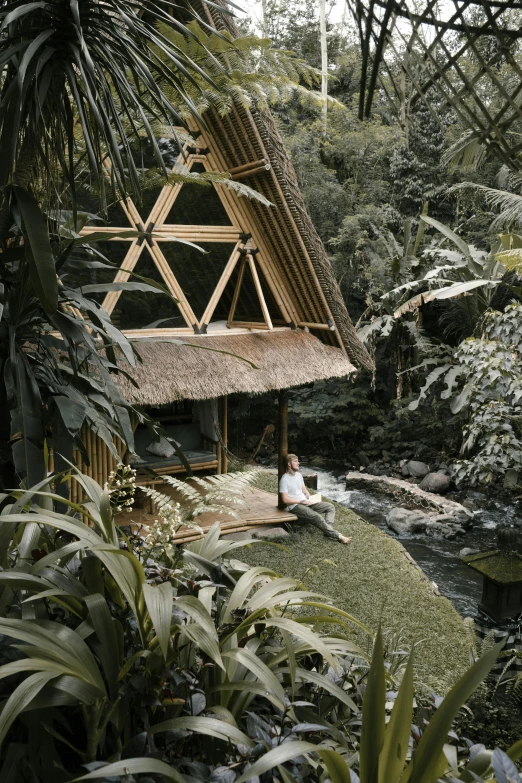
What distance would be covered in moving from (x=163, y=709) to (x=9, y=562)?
0.67 meters

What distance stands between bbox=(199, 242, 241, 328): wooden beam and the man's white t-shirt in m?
1.86

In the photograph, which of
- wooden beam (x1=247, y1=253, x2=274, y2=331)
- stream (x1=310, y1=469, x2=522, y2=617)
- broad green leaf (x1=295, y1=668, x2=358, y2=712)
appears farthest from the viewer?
stream (x1=310, y1=469, x2=522, y2=617)

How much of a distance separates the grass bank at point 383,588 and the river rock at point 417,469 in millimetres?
3810

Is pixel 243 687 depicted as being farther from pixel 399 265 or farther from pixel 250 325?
pixel 399 265

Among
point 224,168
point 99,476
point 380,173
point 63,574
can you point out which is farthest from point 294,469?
point 380,173

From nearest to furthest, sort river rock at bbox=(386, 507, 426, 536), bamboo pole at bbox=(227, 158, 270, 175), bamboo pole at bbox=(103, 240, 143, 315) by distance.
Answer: bamboo pole at bbox=(103, 240, 143, 315) < bamboo pole at bbox=(227, 158, 270, 175) < river rock at bbox=(386, 507, 426, 536)

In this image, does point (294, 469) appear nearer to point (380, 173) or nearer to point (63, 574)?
point (63, 574)

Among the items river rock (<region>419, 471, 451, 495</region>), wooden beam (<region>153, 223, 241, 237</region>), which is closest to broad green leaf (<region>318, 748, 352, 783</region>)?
wooden beam (<region>153, 223, 241, 237</region>)

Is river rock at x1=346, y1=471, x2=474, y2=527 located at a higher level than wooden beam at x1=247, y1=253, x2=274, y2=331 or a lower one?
lower

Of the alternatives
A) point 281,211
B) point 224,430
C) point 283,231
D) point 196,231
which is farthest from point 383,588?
point 196,231

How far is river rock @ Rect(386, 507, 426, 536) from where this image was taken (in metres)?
8.47

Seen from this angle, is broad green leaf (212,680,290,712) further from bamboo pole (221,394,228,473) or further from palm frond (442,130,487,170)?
bamboo pole (221,394,228,473)

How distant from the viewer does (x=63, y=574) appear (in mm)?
1707

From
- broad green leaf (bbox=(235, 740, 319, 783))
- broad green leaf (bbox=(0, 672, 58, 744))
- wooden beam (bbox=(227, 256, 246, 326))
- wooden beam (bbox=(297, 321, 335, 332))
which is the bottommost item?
broad green leaf (bbox=(235, 740, 319, 783))
